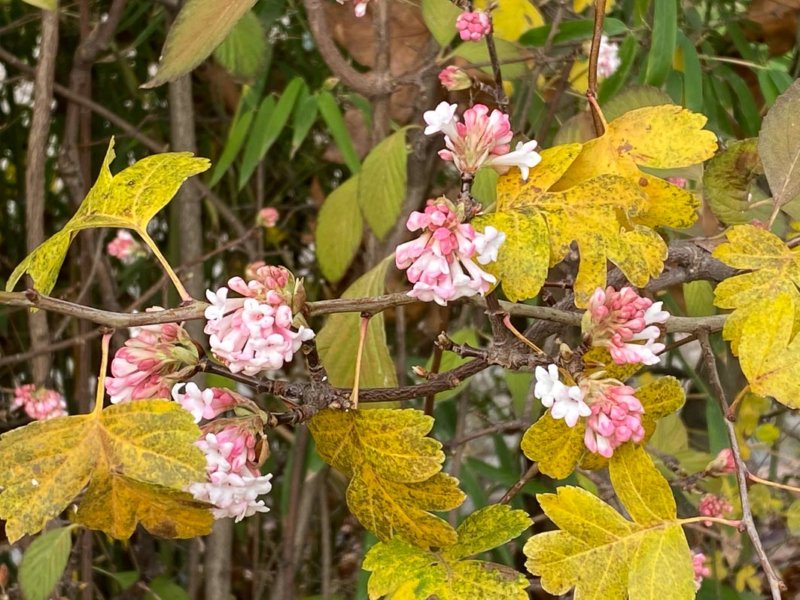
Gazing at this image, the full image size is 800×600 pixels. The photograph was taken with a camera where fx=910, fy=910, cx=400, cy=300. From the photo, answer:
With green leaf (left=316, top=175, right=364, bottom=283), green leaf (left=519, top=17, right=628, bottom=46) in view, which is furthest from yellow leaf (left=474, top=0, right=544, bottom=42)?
green leaf (left=316, top=175, right=364, bottom=283)

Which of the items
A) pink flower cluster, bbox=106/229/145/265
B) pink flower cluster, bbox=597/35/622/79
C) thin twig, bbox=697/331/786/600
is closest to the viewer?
thin twig, bbox=697/331/786/600

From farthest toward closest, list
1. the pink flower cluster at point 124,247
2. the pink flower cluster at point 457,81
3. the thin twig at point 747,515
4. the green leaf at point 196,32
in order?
the pink flower cluster at point 124,247 → the pink flower cluster at point 457,81 → the green leaf at point 196,32 → the thin twig at point 747,515

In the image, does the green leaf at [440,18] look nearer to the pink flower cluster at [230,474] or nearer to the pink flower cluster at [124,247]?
the pink flower cluster at [230,474]

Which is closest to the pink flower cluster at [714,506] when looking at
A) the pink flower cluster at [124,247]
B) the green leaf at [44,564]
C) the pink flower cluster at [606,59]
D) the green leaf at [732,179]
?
the green leaf at [732,179]

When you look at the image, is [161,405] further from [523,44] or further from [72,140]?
[72,140]

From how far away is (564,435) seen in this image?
14.7 inches

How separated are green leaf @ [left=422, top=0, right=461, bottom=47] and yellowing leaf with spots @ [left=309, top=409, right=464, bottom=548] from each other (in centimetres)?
37

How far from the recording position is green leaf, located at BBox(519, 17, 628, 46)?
658mm

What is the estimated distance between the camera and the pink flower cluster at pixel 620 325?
343mm

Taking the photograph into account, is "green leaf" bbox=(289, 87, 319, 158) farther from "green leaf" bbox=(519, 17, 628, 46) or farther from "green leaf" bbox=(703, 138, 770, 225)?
"green leaf" bbox=(703, 138, 770, 225)

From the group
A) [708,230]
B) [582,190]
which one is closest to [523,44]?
[708,230]

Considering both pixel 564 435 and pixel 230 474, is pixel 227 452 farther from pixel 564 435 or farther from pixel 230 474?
pixel 564 435

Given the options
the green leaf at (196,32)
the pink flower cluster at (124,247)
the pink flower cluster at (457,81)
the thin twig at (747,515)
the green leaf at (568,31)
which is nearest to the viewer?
the thin twig at (747,515)

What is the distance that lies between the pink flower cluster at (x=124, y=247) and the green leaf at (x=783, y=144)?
2.52ft
